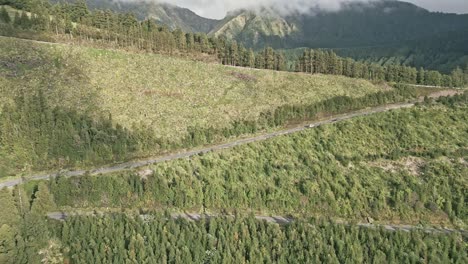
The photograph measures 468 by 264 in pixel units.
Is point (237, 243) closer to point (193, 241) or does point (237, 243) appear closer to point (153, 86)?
point (193, 241)

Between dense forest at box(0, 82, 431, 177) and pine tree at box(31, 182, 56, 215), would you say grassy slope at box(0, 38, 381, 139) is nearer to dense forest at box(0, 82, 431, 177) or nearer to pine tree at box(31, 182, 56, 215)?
dense forest at box(0, 82, 431, 177)

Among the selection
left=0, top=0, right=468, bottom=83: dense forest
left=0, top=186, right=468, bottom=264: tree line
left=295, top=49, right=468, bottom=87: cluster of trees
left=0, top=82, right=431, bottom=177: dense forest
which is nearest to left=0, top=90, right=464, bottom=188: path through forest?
left=0, top=82, right=431, bottom=177: dense forest

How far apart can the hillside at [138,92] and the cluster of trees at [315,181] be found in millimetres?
9695

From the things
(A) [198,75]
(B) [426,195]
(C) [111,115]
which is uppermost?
(A) [198,75]

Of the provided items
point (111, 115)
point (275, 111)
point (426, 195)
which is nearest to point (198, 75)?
point (275, 111)

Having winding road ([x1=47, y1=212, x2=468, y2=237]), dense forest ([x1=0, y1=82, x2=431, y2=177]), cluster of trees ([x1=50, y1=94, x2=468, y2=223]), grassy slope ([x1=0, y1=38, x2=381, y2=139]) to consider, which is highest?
grassy slope ([x1=0, y1=38, x2=381, y2=139])

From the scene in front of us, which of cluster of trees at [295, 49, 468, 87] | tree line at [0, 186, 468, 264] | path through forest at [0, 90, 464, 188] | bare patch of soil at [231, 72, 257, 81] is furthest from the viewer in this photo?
cluster of trees at [295, 49, 468, 87]

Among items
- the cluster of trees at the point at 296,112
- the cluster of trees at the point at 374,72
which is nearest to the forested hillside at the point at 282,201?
the cluster of trees at the point at 296,112

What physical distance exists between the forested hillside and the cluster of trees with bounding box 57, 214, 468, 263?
5.4 inches

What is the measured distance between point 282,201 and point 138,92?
3768 cm

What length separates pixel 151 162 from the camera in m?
62.7

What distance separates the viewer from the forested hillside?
43.3m

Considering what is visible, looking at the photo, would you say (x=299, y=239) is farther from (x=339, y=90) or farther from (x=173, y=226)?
(x=339, y=90)

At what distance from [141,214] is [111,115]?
26.3 metres
